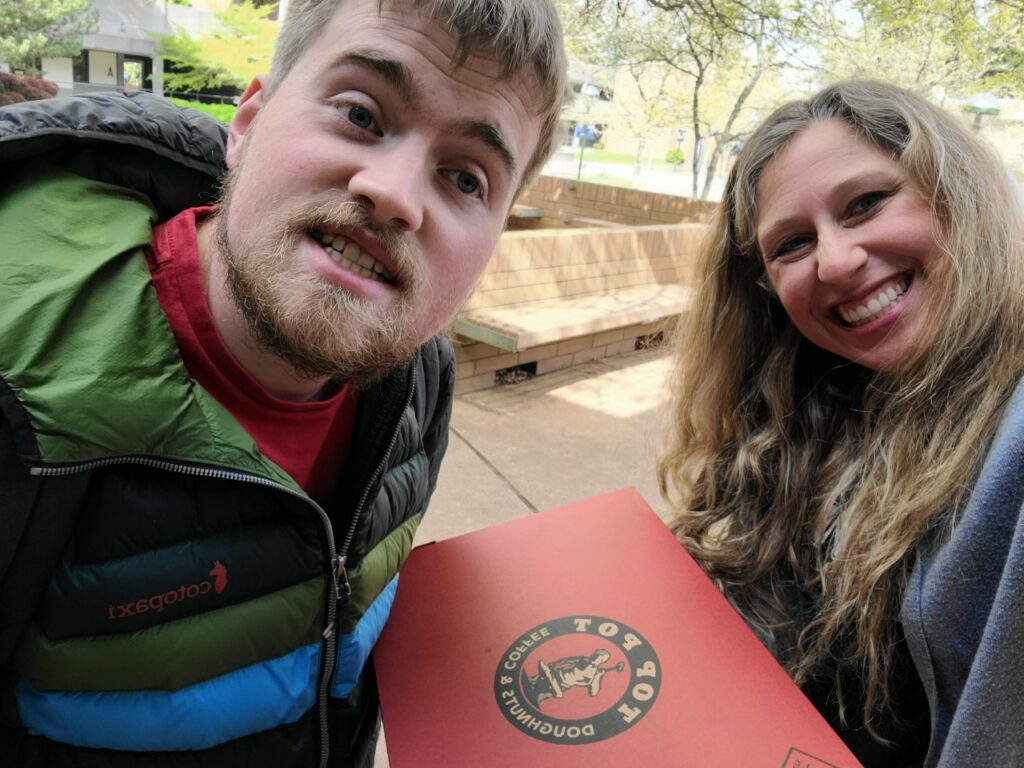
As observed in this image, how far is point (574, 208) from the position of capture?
1051cm

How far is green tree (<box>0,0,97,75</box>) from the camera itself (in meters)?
8.90

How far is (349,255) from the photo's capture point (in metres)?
1.03

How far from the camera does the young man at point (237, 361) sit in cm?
89

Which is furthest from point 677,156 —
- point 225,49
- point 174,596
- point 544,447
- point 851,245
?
point 174,596

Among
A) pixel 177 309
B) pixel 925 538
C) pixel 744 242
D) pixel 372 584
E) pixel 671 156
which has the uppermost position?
pixel 744 242

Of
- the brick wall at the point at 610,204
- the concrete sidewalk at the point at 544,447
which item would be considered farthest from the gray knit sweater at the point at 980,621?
the brick wall at the point at 610,204

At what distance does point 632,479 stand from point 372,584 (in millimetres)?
3148

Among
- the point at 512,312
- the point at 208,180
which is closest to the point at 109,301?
the point at 208,180

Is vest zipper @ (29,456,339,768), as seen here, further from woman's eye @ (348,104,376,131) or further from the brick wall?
the brick wall

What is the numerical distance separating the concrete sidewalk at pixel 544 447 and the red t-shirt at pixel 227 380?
2010mm

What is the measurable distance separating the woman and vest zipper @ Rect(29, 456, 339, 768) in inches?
32.6

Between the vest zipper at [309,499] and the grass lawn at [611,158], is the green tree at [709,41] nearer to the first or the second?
the vest zipper at [309,499]

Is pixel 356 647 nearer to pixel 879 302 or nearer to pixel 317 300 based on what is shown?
pixel 317 300

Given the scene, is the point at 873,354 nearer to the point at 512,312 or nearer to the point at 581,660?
the point at 581,660
